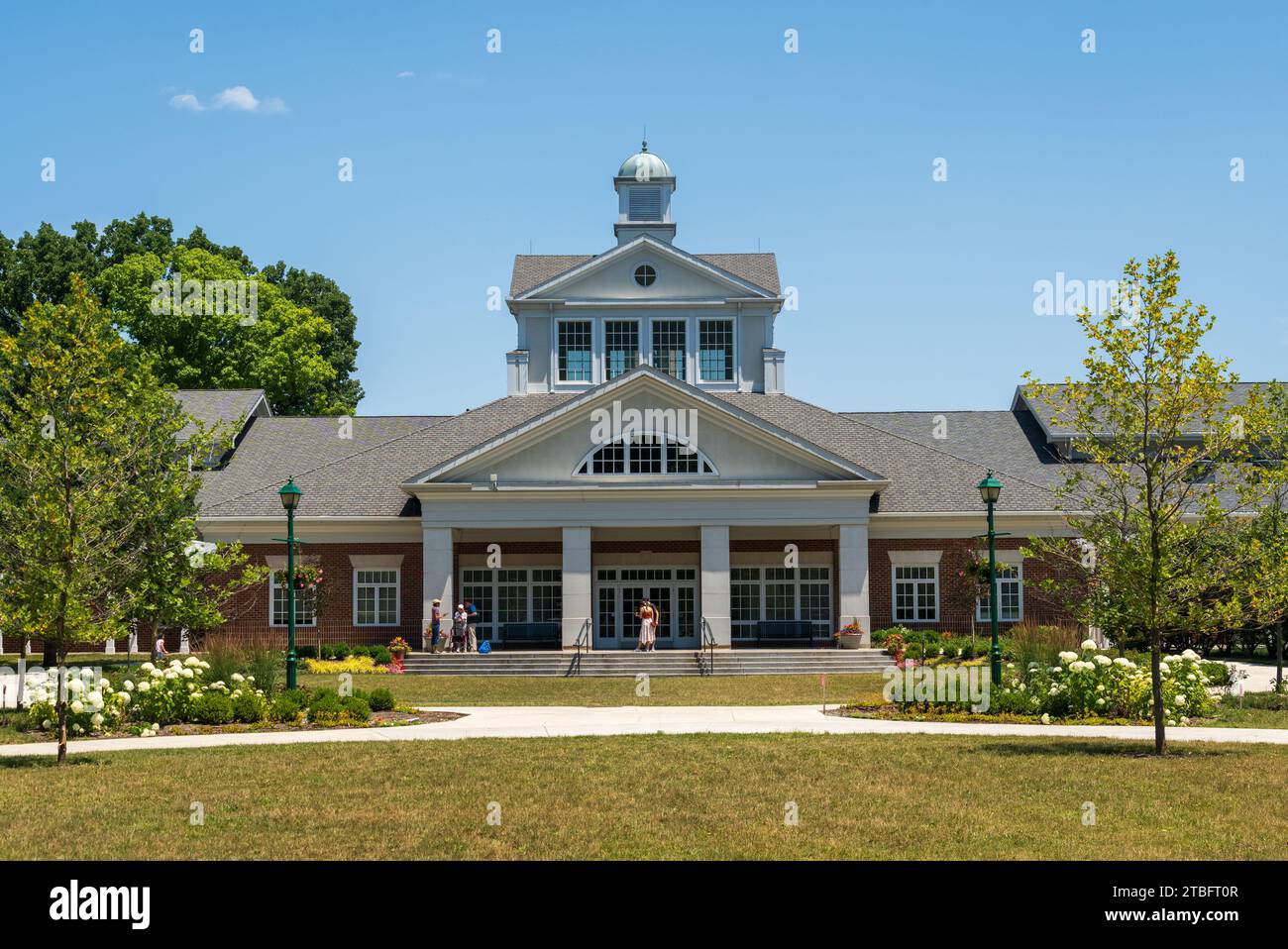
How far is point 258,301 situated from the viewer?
6266cm

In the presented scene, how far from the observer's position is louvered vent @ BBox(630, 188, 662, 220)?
49.8 meters

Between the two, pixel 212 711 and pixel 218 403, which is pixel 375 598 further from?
pixel 212 711

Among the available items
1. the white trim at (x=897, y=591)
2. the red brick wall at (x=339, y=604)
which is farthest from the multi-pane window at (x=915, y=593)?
the red brick wall at (x=339, y=604)

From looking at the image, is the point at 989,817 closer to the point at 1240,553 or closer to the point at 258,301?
the point at 1240,553

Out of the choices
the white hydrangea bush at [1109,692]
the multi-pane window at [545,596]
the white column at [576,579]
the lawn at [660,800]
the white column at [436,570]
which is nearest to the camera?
the lawn at [660,800]

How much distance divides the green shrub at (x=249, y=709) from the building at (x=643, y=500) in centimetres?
1683

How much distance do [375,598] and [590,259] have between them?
46.7ft

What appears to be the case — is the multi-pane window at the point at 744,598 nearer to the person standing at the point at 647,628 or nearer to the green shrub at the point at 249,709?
the person standing at the point at 647,628

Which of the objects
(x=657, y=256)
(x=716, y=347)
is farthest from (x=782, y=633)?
(x=657, y=256)

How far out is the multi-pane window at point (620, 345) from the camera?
46.6 meters

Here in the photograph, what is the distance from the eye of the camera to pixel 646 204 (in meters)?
49.9

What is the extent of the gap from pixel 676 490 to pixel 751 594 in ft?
16.4
